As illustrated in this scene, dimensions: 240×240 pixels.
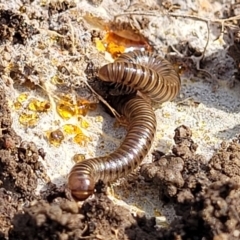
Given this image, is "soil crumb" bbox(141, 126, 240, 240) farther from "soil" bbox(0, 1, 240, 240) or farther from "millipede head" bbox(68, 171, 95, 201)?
"millipede head" bbox(68, 171, 95, 201)

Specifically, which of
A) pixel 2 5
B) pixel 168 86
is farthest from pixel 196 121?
pixel 2 5

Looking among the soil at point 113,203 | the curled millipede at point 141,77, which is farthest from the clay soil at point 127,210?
the curled millipede at point 141,77

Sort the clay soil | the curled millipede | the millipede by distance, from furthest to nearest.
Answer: the curled millipede, the millipede, the clay soil

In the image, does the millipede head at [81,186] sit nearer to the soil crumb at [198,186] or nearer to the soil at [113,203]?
the soil at [113,203]

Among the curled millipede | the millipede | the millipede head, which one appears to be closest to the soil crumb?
the millipede

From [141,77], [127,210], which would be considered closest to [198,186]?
[127,210]

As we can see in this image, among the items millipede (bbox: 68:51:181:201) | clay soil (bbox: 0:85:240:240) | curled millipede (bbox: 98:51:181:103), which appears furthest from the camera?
curled millipede (bbox: 98:51:181:103)

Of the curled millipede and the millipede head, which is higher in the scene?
the curled millipede

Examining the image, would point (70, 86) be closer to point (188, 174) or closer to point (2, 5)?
point (2, 5)
